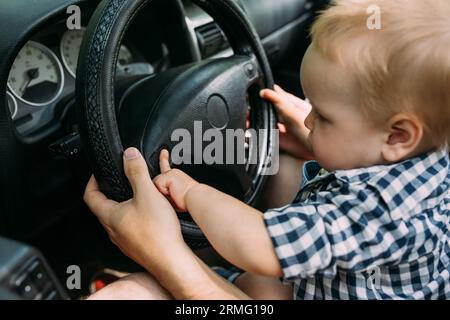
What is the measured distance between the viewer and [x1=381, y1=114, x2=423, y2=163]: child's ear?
3.15 feet

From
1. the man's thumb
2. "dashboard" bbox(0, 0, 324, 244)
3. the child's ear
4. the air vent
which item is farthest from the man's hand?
the air vent

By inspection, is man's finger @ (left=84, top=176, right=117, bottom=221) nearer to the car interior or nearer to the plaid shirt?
the car interior

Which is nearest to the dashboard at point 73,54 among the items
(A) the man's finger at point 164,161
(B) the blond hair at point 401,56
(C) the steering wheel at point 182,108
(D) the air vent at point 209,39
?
(D) the air vent at point 209,39

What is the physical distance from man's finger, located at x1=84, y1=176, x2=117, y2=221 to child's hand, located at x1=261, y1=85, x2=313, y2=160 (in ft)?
1.61

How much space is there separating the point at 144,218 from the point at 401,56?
1.66 ft

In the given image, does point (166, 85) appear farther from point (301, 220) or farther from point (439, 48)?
point (439, 48)

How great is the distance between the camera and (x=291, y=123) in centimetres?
145

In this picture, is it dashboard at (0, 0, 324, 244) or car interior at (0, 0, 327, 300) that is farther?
dashboard at (0, 0, 324, 244)

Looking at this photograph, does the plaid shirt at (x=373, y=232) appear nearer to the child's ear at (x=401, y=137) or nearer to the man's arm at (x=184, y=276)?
the child's ear at (x=401, y=137)

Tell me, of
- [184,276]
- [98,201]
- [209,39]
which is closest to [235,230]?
[184,276]

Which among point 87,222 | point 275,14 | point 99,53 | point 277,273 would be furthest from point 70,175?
point 275,14
